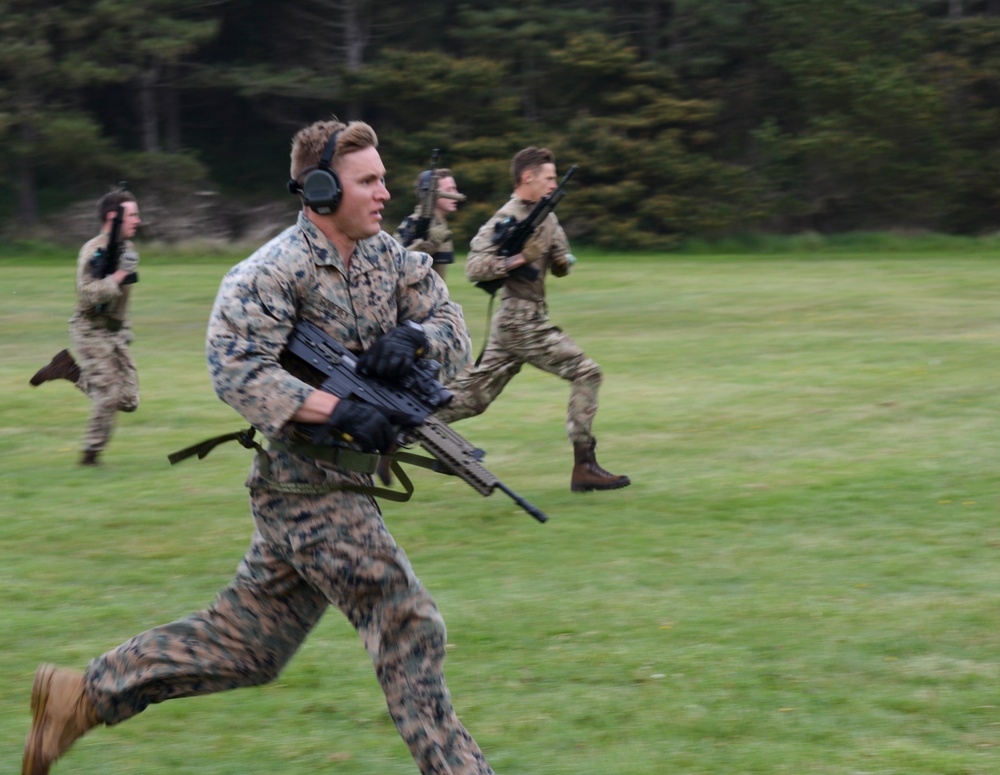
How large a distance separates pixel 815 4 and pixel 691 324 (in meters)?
23.5

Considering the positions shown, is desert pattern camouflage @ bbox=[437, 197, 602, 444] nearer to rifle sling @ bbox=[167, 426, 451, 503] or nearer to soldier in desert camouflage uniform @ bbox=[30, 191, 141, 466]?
soldier in desert camouflage uniform @ bbox=[30, 191, 141, 466]

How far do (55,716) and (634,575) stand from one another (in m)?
3.50

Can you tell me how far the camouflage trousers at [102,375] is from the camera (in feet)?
34.7

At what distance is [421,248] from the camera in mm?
13055

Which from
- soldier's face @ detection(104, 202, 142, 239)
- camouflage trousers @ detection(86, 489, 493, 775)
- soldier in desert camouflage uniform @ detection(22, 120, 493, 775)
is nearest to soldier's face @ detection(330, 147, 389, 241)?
soldier in desert camouflage uniform @ detection(22, 120, 493, 775)

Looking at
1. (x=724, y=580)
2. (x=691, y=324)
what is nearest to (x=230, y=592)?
(x=724, y=580)

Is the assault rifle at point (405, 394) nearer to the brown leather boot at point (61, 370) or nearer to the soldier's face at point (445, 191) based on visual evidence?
the brown leather boot at point (61, 370)

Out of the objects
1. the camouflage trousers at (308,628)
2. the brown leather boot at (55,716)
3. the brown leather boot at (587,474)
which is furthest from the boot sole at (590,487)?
the brown leather boot at (55,716)

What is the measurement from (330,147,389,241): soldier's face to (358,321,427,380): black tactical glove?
333 mm

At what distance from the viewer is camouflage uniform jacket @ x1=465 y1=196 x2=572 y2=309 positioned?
923cm

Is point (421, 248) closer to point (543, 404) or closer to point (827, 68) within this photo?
point (543, 404)

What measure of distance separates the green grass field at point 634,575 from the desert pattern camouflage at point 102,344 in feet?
1.53

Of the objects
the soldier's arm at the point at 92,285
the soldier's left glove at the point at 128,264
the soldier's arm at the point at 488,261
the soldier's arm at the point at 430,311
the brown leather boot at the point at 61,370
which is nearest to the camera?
the soldier's arm at the point at 430,311

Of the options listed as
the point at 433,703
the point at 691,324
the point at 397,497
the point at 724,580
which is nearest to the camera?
the point at 433,703
